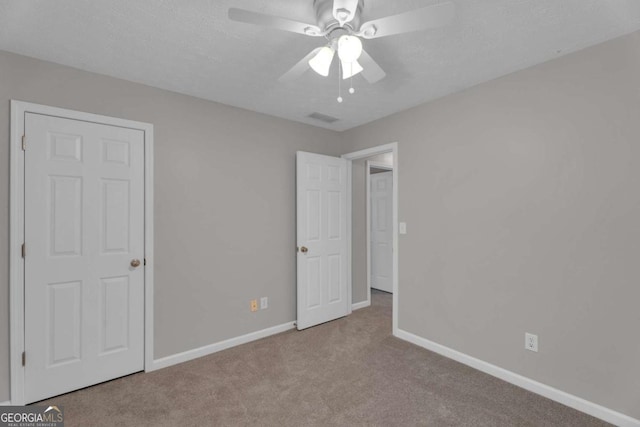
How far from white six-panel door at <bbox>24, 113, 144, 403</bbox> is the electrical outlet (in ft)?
10.1

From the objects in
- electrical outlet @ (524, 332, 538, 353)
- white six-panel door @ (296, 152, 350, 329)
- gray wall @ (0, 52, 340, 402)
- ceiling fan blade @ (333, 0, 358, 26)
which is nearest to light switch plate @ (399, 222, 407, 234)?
white six-panel door @ (296, 152, 350, 329)

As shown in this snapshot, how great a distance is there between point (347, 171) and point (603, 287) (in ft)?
8.77

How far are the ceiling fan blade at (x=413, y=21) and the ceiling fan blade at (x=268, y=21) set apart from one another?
0.26 metres

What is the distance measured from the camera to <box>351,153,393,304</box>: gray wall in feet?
13.5

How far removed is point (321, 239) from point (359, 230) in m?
0.75

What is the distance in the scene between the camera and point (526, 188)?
2.33 metres

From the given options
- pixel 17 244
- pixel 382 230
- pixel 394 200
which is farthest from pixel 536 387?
pixel 17 244

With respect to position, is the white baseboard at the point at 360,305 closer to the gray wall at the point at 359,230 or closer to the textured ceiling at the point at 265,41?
the gray wall at the point at 359,230

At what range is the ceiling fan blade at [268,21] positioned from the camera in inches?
52.9

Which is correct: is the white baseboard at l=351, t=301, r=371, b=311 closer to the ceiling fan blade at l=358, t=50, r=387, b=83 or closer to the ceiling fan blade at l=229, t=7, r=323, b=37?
the ceiling fan blade at l=358, t=50, r=387, b=83

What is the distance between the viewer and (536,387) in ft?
7.35

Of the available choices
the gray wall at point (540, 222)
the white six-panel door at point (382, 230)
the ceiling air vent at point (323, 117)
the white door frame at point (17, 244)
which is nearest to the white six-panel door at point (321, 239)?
the ceiling air vent at point (323, 117)

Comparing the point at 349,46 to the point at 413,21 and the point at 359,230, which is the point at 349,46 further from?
the point at 359,230

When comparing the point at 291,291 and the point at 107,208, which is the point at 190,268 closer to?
the point at 107,208
